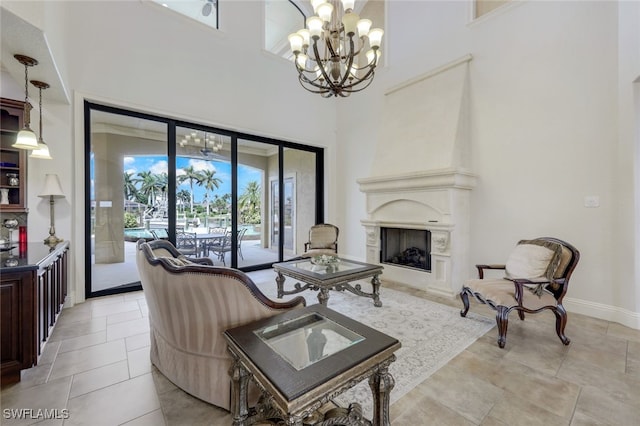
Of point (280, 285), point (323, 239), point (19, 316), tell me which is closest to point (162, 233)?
point (280, 285)

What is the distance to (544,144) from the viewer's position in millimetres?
3576

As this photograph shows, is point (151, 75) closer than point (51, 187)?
No

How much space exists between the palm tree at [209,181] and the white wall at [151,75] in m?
0.89

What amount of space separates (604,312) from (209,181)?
5.90 m

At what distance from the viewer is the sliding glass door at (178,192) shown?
3.96 metres

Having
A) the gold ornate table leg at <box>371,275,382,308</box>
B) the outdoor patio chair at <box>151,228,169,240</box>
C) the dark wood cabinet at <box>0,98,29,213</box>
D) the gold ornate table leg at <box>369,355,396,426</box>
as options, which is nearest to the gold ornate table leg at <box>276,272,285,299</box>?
the gold ornate table leg at <box>371,275,382,308</box>

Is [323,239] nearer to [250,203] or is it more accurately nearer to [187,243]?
[250,203]

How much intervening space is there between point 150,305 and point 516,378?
109 inches

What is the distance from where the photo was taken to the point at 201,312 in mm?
1574

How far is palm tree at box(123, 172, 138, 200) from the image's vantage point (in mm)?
4168

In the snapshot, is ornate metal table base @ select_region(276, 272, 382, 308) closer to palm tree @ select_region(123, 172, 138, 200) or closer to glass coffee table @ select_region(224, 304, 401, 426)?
glass coffee table @ select_region(224, 304, 401, 426)

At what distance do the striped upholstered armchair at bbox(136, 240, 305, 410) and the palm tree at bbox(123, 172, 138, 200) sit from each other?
2.92 metres

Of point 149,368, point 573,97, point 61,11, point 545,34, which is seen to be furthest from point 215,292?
point 545,34

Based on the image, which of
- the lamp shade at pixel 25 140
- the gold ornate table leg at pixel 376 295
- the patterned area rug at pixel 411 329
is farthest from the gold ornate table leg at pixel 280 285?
the lamp shade at pixel 25 140
